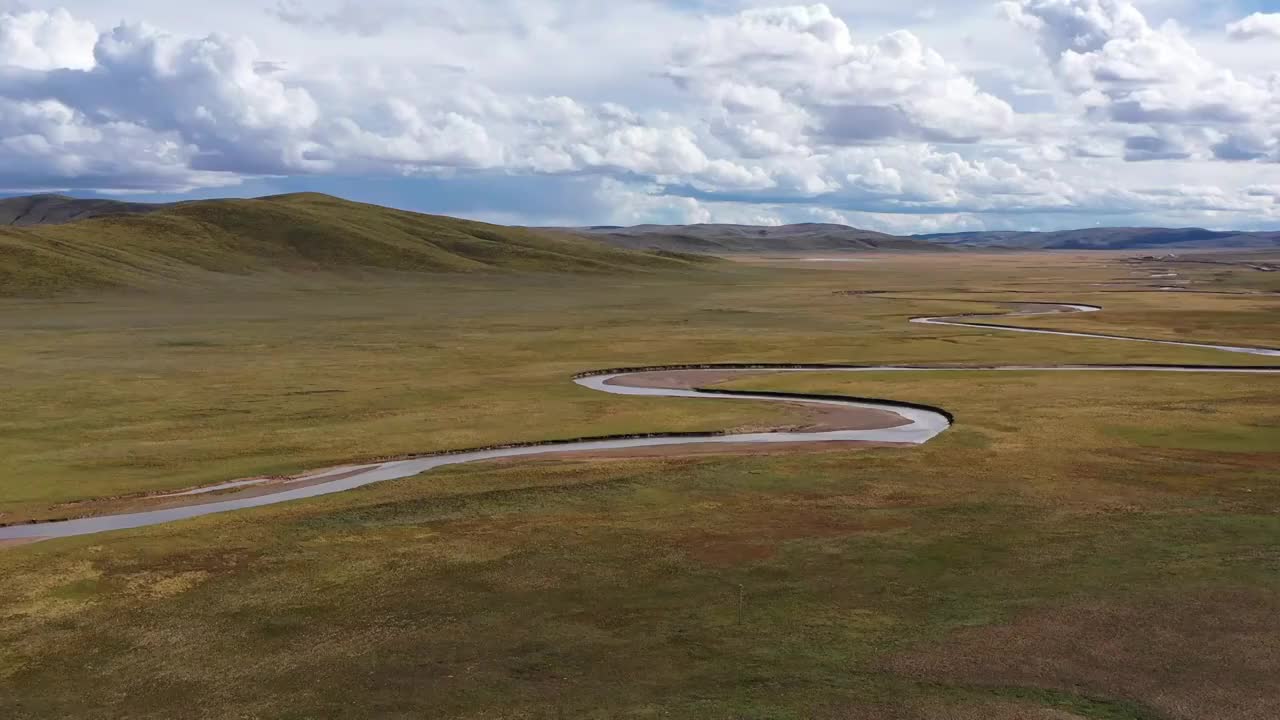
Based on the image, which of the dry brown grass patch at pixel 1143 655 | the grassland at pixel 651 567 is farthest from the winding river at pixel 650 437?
the dry brown grass patch at pixel 1143 655

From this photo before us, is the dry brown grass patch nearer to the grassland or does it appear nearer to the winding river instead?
the grassland

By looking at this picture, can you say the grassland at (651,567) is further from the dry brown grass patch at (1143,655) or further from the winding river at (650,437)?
the winding river at (650,437)

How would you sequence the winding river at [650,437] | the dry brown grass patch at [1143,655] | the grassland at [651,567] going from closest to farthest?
the dry brown grass patch at [1143,655]
the grassland at [651,567]
the winding river at [650,437]

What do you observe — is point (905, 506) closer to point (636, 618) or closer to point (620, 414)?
point (636, 618)

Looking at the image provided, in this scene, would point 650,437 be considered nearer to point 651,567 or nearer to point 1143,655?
point 651,567

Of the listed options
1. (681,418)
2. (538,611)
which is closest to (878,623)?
(538,611)
